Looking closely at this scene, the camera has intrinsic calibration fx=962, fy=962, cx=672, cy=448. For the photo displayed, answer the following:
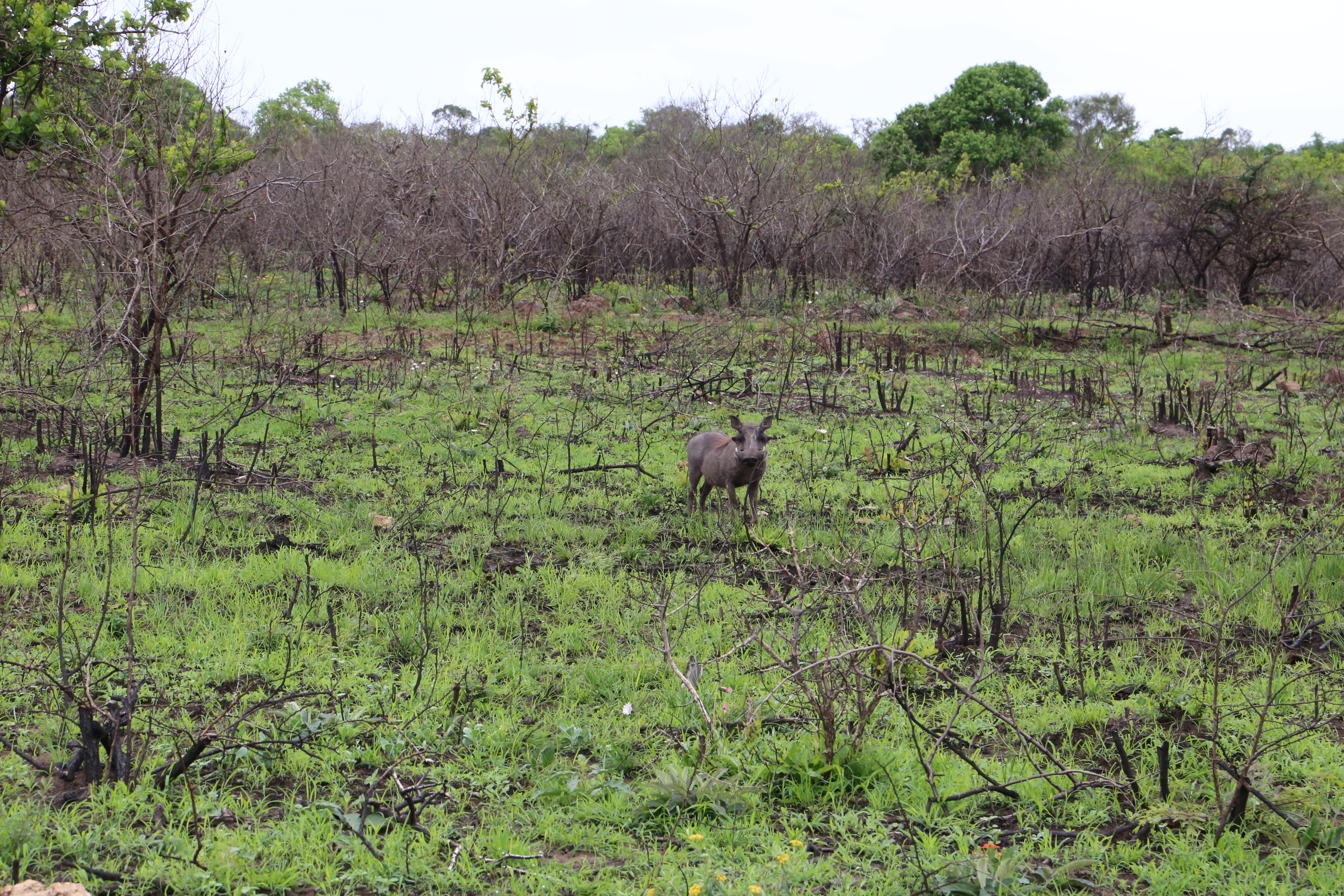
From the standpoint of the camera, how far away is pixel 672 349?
14266 millimetres

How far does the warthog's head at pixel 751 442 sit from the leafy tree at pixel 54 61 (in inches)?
239

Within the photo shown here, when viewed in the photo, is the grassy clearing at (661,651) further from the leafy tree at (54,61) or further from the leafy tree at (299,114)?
the leafy tree at (299,114)

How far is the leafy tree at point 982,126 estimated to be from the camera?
1377 inches

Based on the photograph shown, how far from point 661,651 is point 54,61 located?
8005 millimetres

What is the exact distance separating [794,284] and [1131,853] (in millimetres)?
18005

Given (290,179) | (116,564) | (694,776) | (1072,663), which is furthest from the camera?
(290,179)

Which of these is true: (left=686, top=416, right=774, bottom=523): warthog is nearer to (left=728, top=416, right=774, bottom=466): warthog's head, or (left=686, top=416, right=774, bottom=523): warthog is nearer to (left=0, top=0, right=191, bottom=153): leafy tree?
(left=728, top=416, right=774, bottom=466): warthog's head

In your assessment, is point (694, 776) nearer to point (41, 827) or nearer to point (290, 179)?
point (41, 827)

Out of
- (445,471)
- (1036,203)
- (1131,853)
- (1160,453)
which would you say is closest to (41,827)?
(1131,853)

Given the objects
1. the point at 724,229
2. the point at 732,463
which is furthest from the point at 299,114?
the point at 732,463

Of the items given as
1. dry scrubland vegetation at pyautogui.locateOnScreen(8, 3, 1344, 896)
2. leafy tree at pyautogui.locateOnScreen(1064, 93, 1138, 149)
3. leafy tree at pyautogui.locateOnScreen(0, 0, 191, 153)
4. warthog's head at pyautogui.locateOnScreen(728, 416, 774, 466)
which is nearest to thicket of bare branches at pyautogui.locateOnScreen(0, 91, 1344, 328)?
dry scrubland vegetation at pyautogui.locateOnScreen(8, 3, 1344, 896)

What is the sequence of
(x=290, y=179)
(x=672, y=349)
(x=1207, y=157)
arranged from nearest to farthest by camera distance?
1. (x=290, y=179)
2. (x=672, y=349)
3. (x=1207, y=157)

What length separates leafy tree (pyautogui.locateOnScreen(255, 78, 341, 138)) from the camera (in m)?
29.7

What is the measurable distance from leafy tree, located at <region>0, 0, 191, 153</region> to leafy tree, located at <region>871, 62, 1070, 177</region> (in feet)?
95.0
